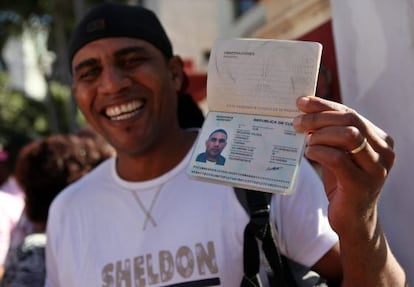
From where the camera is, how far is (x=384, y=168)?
1.49 m

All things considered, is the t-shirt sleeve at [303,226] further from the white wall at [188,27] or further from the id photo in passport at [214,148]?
the white wall at [188,27]

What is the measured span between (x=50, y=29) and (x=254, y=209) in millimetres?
22223

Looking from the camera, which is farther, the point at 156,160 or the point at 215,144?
the point at 156,160

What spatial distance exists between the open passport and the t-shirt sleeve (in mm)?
389

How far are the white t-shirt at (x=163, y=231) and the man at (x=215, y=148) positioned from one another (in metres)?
0.39

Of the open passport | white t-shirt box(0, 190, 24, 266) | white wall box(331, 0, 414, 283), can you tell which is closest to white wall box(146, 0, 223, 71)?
white t-shirt box(0, 190, 24, 266)

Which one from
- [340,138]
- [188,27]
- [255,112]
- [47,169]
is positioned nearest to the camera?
[340,138]

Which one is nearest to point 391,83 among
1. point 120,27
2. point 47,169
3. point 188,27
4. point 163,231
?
point 163,231

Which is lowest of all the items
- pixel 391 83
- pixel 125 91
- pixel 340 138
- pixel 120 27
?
pixel 340 138

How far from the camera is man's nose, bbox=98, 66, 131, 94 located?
86.8 inches

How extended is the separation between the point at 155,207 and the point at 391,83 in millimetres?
863

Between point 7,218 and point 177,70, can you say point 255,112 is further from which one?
point 7,218

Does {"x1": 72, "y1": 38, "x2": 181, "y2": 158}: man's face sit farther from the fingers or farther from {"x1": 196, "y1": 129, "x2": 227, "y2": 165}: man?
the fingers

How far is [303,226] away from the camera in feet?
6.29
